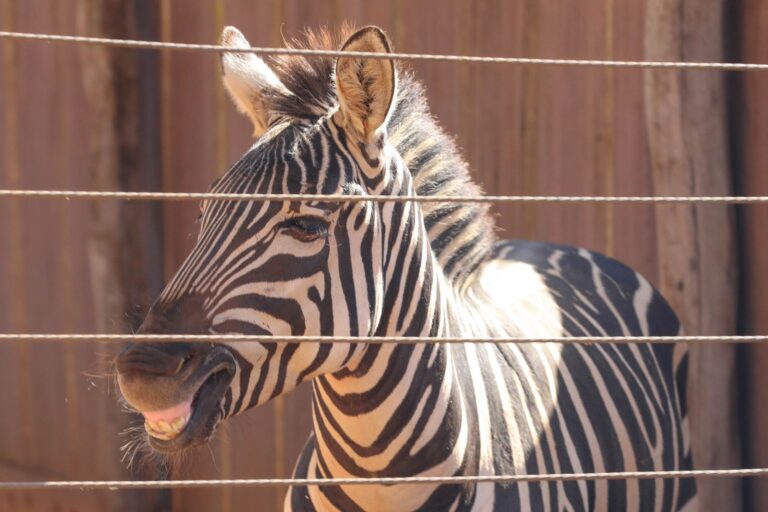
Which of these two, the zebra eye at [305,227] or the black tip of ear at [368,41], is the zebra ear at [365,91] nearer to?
the black tip of ear at [368,41]

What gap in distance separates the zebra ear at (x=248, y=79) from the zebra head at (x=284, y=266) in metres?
0.08

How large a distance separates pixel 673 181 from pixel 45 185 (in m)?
3.28

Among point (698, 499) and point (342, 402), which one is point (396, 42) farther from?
point (342, 402)

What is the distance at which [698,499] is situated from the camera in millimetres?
3977

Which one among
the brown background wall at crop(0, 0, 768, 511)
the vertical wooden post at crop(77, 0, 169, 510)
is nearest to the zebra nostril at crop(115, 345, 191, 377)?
the brown background wall at crop(0, 0, 768, 511)

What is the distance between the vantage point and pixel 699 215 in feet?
12.7

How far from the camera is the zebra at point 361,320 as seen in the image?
7.64ft

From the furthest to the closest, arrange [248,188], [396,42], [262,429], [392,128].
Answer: [262,429], [396,42], [392,128], [248,188]

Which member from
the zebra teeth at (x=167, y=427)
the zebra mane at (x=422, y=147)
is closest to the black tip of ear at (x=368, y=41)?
the zebra mane at (x=422, y=147)

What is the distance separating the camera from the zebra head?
2.27m

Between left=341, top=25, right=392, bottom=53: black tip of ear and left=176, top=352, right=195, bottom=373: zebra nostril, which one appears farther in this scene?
left=341, top=25, right=392, bottom=53: black tip of ear

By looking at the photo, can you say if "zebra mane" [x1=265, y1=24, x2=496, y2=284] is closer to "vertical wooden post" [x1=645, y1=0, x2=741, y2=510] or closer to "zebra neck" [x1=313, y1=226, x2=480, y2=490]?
"zebra neck" [x1=313, y1=226, x2=480, y2=490]

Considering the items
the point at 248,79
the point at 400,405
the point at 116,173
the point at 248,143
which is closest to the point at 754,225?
the point at 400,405

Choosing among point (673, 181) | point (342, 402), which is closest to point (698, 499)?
point (673, 181)
